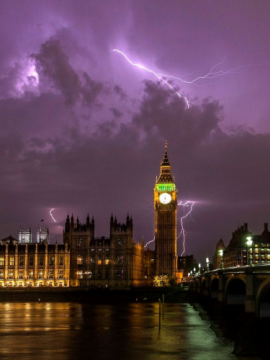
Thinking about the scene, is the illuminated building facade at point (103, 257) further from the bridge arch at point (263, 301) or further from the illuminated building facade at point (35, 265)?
the bridge arch at point (263, 301)

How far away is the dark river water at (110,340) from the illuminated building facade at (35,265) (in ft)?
363

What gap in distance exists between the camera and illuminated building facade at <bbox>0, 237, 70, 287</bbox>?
191500 millimetres

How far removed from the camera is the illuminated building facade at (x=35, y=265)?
192 metres

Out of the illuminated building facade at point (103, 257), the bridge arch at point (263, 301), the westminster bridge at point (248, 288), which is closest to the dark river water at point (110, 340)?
the westminster bridge at point (248, 288)

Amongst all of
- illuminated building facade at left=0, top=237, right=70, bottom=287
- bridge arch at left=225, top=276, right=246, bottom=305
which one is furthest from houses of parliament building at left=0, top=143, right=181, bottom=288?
bridge arch at left=225, top=276, right=246, bottom=305

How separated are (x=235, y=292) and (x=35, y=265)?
113 meters

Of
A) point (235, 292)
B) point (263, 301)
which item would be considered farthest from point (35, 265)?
point (263, 301)

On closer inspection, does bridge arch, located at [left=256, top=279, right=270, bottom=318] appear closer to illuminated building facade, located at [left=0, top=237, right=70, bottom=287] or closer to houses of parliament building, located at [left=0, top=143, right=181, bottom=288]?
houses of parliament building, located at [left=0, top=143, right=181, bottom=288]

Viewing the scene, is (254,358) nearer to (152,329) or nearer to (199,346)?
(199,346)

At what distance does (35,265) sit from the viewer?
19300 cm

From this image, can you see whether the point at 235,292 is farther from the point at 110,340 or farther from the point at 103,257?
the point at 103,257

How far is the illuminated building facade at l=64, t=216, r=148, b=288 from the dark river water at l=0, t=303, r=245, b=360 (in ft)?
350

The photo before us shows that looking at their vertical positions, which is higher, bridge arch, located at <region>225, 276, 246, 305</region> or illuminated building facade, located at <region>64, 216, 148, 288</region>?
illuminated building facade, located at <region>64, 216, 148, 288</region>

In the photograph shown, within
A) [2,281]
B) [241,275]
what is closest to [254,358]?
[241,275]
